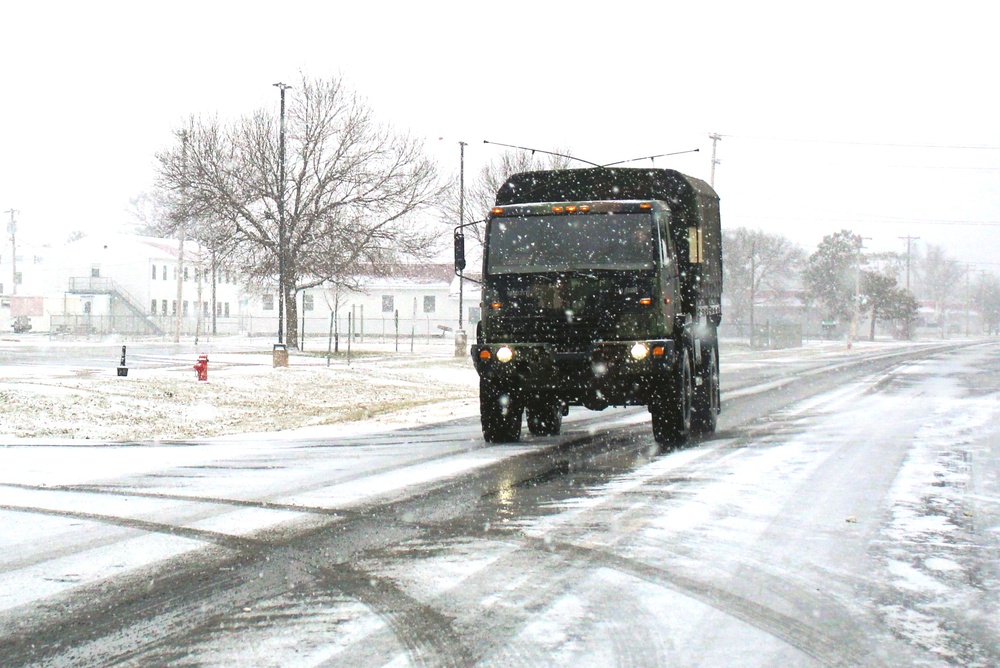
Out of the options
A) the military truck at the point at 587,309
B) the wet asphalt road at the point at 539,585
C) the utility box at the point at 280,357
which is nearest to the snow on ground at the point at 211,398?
the utility box at the point at 280,357

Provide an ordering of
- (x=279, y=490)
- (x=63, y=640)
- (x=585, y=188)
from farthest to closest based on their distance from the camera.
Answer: (x=585, y=188) < (x=279, y=490) < (x=63, y=640)

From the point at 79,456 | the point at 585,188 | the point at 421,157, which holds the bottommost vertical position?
the point at 79,456

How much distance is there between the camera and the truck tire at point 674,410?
12.2 m

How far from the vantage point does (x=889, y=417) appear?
647 inches

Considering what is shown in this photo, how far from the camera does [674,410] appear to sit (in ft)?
40.6

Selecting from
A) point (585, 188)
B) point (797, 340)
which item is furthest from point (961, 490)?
point (797, 340)

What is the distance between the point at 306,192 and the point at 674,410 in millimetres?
31255

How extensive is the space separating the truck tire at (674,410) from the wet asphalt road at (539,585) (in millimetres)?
2222

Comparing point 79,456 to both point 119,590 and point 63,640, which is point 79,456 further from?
point 63,640

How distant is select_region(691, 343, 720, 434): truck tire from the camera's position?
1411 centimetres

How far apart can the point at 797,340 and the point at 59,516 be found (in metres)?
62.4

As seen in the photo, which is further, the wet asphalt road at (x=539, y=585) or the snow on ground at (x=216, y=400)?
the snow on ground at (x=216, y=400)

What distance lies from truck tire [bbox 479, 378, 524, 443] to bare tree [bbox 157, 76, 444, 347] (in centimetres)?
2642

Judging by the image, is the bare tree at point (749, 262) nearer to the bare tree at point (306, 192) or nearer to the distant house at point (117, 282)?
the distant house at point (117, 282)
